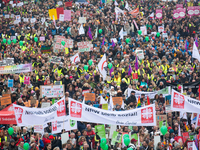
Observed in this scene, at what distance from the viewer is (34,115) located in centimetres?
1085

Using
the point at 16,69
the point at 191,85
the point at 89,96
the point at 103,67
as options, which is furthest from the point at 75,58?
the point at 191,85

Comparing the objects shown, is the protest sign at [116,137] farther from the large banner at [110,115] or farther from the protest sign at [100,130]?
the large banner at [110,115]

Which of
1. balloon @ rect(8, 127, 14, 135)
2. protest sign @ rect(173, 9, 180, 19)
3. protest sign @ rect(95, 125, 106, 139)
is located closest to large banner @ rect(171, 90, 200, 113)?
protest sign @ rect(95, 125, 106, 139)

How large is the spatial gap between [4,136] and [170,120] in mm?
6018

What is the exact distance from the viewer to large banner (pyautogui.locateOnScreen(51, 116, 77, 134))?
11.5m

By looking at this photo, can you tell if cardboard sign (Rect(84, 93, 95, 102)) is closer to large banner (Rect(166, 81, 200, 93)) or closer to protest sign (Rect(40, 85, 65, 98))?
protest sign (Rect(40, 85, 65, 98))

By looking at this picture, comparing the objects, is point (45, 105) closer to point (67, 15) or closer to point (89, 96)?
point (89, 96)

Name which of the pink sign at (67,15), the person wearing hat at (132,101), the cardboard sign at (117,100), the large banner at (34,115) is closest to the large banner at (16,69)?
the cardboard sign at (117,100)

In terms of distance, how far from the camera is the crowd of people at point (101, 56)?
11758 millimetres

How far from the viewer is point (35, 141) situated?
36.9 feet

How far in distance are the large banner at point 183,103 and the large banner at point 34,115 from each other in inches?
152

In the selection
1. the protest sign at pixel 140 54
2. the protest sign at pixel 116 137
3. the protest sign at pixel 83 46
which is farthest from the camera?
the protest sign at pixel 83 46

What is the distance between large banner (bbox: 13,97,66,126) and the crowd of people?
0.62 m

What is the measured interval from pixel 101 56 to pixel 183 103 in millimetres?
7917
